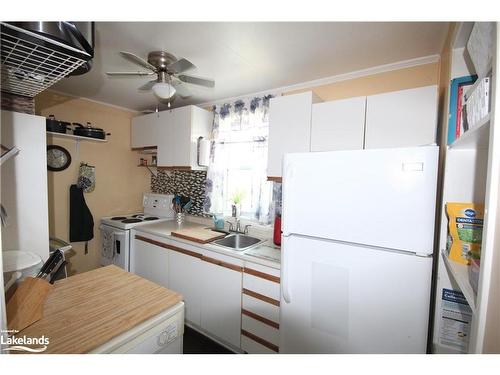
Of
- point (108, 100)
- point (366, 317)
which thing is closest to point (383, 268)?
point (366, 317)

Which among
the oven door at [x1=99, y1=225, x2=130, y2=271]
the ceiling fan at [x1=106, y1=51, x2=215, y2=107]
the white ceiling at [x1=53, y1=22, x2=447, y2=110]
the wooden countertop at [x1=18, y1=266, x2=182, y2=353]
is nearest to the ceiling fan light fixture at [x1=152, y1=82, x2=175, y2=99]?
the ceiling fan at [x1=106, y1=51, x2=215, y2=107]

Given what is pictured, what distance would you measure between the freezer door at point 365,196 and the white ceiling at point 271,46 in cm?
77

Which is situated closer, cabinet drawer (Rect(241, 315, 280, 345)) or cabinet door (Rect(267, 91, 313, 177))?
cabinet drawer (Rect(241, 315, 280, 345))

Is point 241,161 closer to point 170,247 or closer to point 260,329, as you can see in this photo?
point 170,247

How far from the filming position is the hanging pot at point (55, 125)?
210 cm

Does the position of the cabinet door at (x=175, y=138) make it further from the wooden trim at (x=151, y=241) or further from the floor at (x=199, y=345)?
the floor at (x=199, y=345)

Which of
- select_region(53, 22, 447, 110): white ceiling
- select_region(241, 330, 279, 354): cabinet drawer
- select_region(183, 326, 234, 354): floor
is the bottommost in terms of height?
select_region(183, 326, 234, 354): floor

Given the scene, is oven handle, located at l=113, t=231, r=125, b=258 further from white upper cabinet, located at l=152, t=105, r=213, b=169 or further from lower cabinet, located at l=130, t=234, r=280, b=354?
white upper cabinet, located at l=152, t=105, r=213, b=169

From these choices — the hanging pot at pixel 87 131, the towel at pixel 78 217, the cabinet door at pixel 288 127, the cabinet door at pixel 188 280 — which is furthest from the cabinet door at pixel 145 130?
the cabinet door at pixel 288 127

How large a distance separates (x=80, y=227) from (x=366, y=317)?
299cm

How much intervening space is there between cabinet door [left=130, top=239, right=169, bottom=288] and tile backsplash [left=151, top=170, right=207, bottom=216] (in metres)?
0.71

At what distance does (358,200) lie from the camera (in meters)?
1.08

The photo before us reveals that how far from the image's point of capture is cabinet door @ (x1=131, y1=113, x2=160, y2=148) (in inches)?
108
